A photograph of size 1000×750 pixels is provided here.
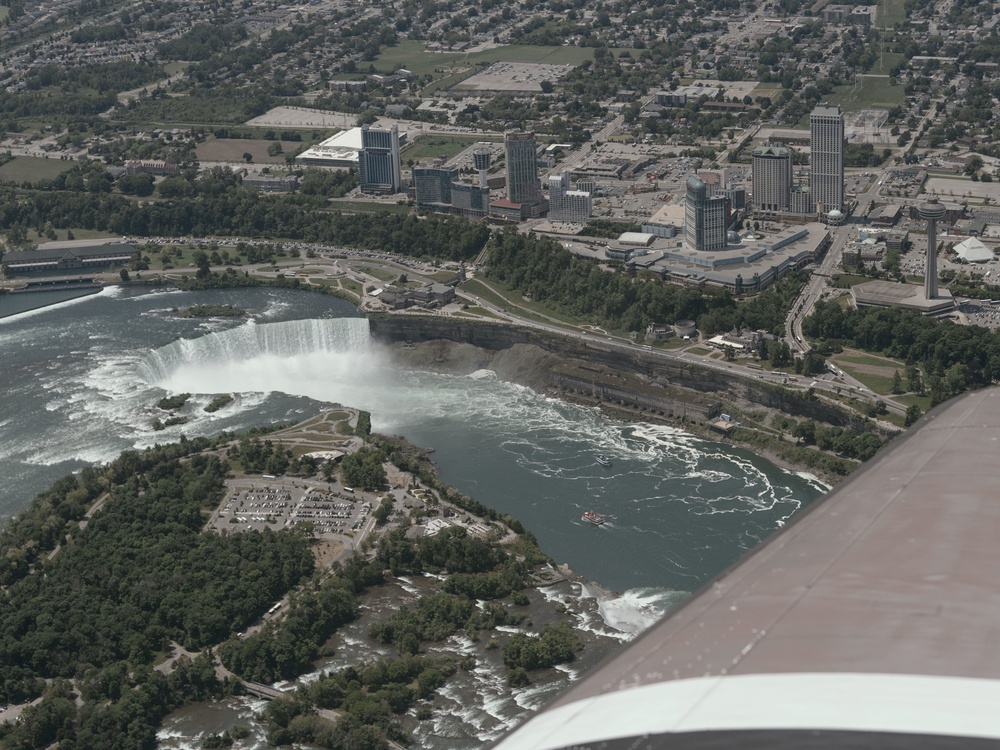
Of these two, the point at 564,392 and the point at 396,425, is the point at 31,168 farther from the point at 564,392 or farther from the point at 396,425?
the point at 564,392

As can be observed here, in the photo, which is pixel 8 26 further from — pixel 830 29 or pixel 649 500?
pixel 649 500

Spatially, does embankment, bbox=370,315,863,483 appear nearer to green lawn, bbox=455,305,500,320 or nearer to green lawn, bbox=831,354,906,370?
green lawn, bbox=455,305,500,320

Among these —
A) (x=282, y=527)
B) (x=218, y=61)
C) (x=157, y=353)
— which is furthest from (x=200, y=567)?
(x=218, y=61)

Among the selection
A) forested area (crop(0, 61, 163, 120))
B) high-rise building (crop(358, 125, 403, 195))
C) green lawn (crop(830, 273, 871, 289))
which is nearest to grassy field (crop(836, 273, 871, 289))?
green lawn (crop(830, 273, 871, 289))

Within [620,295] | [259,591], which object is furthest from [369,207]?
[259,591]

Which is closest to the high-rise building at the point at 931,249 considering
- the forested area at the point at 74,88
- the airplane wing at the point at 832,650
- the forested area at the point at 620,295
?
the forested area at the point at 620,295

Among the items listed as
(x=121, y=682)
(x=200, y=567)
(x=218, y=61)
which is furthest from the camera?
(x=218, y=61)

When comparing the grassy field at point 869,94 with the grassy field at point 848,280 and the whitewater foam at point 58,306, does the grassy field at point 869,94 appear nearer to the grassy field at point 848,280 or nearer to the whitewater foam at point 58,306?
the grassy field at point 848,280
